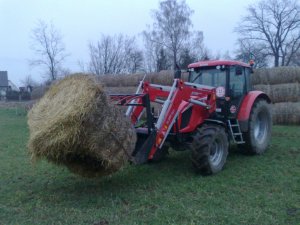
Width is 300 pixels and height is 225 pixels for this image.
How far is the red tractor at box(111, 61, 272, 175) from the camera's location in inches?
270

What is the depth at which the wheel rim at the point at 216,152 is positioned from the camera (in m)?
7.70

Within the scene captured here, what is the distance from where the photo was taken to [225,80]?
28.8ft

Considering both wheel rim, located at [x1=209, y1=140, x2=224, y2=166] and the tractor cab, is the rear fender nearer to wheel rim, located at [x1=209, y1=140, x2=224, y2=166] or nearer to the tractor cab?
the tractor cab

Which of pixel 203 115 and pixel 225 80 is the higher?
pixel 225 80

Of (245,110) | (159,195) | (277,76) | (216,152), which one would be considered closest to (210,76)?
(245,110)

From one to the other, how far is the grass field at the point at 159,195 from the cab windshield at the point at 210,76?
1.76 m

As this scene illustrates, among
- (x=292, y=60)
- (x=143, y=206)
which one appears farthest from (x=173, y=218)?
(x=292, y=60)

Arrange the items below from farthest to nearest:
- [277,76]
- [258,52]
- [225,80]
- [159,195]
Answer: [258,52] < [277,76] < [225,80] < [159,195]

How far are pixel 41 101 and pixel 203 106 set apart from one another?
3153 mm

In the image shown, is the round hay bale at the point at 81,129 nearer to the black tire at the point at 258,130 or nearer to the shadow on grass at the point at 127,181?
the shadow on grass at the point at 127,181

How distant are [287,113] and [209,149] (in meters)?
9.68

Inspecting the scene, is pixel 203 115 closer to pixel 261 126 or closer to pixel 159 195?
pixel 159 195

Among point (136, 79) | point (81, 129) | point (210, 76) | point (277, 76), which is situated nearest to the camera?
point (81, 129)

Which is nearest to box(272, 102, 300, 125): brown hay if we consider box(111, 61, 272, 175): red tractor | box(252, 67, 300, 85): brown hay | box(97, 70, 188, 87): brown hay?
box(252, 67, 300, 85): brown hay
